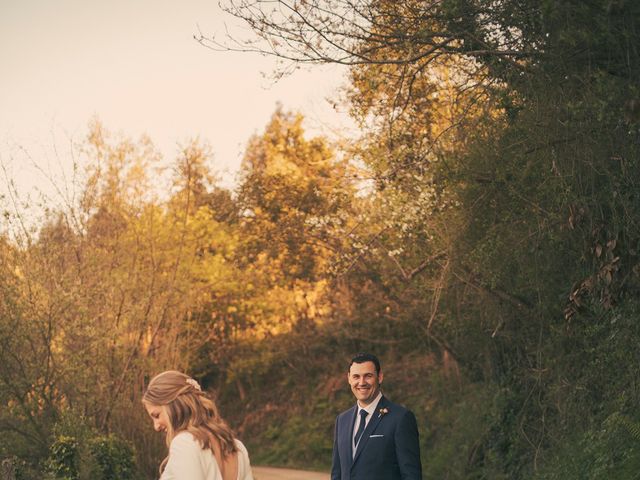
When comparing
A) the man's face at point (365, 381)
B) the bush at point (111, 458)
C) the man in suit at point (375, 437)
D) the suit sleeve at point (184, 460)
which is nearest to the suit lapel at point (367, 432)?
the man in suit at point (375, 437)

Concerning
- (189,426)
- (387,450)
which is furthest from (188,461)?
(387,450)

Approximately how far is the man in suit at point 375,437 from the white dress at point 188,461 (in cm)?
243

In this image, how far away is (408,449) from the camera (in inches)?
284

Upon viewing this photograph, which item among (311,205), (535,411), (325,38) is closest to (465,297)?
(535,411)

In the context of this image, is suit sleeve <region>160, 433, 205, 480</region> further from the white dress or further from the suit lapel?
the suit lapel

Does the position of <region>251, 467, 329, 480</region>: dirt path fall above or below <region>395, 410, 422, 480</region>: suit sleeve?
above

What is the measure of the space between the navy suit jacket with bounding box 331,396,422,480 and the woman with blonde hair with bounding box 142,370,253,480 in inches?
94.0

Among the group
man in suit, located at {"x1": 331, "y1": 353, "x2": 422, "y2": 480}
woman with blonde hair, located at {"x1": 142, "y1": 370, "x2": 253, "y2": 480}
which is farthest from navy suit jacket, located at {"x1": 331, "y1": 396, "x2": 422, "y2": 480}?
woman with blonde hair, located at {"x1": 142, "y1": 370, "x2": 253, "y2": 480}

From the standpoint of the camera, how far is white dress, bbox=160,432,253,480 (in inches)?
191

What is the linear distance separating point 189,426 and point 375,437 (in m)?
2.62

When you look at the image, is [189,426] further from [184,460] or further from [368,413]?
[368,413]

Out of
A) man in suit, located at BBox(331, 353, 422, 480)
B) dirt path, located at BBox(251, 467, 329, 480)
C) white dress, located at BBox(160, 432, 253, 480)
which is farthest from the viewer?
dirt path, located at BBox(251, 467, 329, 480)

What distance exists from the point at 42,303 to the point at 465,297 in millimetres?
7816

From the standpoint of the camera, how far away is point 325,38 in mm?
13133
